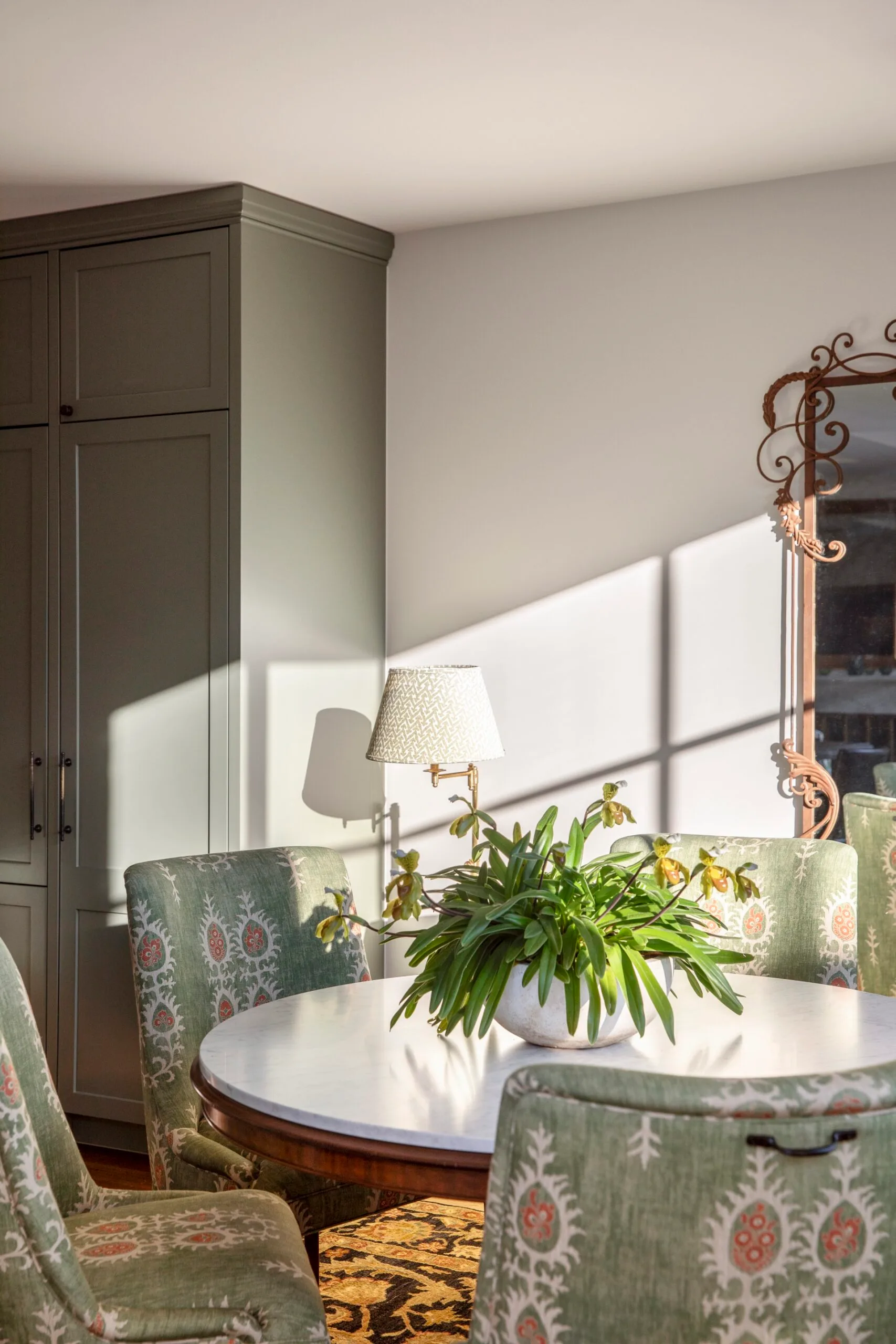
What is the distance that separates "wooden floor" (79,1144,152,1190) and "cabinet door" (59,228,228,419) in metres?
2.04

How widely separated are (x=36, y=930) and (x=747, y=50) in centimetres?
294

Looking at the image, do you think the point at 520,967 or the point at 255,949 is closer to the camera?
the point at 520,967

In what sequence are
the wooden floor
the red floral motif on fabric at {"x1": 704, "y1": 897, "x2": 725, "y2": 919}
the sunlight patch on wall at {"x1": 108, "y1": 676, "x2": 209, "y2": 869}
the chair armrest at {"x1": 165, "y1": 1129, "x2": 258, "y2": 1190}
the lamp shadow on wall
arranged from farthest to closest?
the lamp shadow on wall, the sunlight patch on wall at {"x1": 108, "y1": 676, "x2": 209, "y2": 869}, the wooden floor, the red floral motif on fabric at {"x1": 704, "y1": 897, "x2": 725, "y2": 919}, the chair armrest at {"x1": 165, "y1": 1129, "x2": 258, "y2": 1190}

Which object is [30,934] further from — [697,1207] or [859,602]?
[697,1207]

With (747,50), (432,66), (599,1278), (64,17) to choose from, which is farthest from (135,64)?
(599,1278)

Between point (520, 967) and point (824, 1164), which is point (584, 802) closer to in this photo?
point (520, 967)

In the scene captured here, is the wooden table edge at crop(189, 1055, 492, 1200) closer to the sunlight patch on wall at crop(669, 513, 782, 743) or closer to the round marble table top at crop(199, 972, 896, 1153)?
the round marble table top at crop(199, 972, 896, 1153)

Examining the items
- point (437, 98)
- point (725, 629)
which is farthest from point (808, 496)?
point (437, 98)

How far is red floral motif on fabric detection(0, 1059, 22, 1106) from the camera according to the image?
65.3 inches

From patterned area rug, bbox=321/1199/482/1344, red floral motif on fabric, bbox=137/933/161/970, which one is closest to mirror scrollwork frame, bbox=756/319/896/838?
patterned area rug, bbox=321/1199/482/1344

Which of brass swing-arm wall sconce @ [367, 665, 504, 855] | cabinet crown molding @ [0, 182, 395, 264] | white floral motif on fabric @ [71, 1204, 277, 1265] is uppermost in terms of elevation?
cabinet crown molding @ [0, 182, 395, 264]

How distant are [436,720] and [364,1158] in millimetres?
1937

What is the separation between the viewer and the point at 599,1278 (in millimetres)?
1187

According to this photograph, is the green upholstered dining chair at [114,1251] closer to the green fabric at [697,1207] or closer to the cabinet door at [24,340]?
the green fabric at [697,1207]
